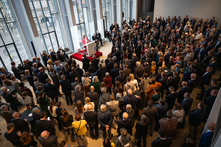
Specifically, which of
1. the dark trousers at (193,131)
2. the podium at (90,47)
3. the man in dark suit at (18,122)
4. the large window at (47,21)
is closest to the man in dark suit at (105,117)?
the man in dark suit at (18,122)

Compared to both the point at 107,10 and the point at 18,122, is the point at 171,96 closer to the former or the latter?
the point at 18,122

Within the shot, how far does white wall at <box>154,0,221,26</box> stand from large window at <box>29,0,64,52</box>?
12160mm

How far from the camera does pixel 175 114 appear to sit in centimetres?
413

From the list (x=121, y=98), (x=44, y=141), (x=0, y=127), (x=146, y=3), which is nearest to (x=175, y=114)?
(x=121, y=98)

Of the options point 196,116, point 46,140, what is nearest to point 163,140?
point 196,116

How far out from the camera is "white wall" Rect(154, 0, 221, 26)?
13.2 metres

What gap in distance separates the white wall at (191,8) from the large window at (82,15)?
361 inches

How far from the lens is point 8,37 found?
845 cm

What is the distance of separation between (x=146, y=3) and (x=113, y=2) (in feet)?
20.1

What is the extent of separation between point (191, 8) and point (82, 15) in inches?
446

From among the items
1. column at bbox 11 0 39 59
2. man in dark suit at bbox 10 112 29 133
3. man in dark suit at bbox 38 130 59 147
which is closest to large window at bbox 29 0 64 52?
column at bbox 11 0 39 59

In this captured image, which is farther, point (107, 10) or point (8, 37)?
point (107, 10)

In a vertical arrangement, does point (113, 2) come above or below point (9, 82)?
above

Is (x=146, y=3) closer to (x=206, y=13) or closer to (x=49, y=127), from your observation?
(x=206, y=13)
